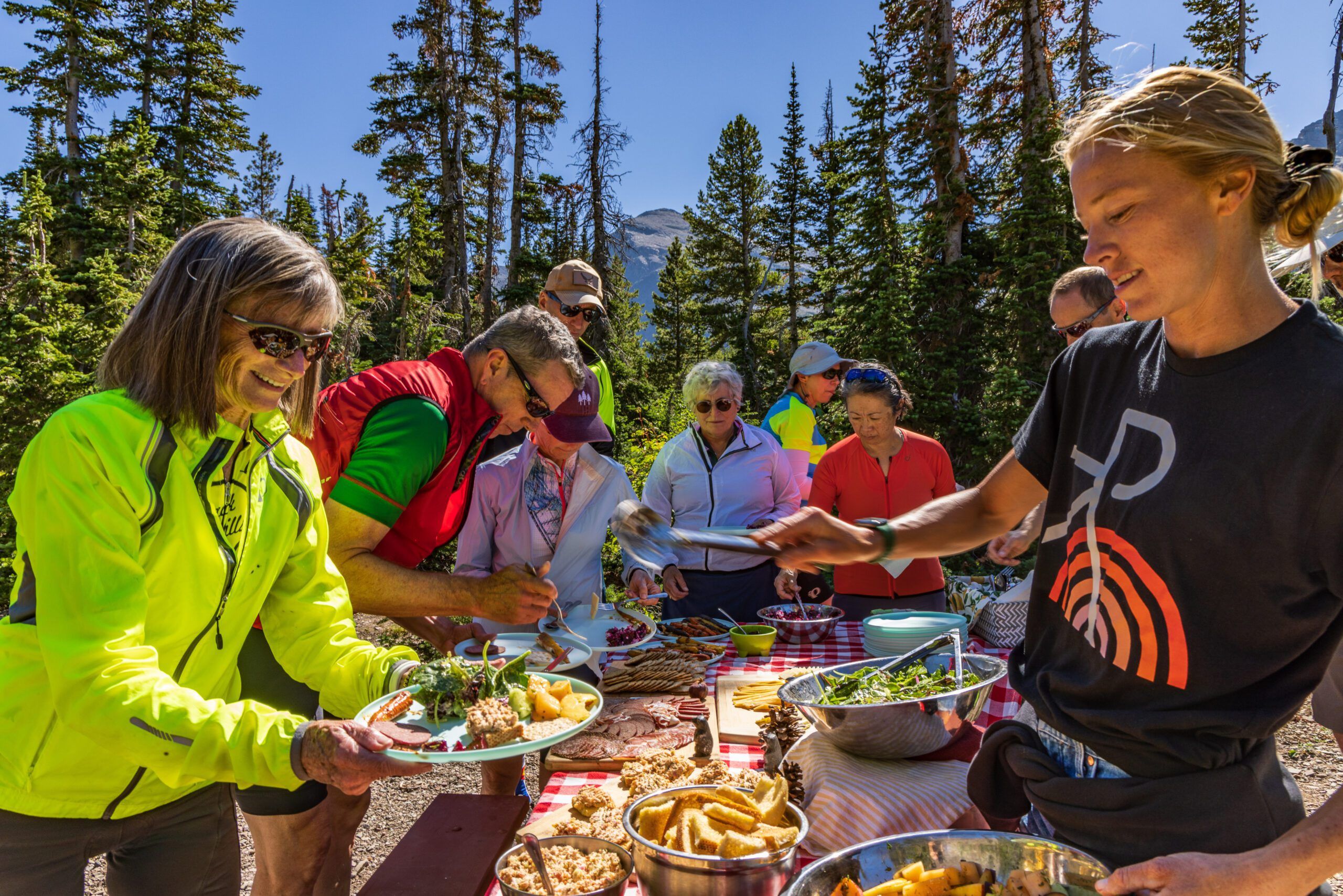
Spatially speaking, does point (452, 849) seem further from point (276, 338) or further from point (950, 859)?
point (276, 338)

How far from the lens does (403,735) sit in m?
1.39

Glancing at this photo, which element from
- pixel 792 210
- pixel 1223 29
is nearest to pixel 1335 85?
pixel 1223 29

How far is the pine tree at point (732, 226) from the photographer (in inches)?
1083

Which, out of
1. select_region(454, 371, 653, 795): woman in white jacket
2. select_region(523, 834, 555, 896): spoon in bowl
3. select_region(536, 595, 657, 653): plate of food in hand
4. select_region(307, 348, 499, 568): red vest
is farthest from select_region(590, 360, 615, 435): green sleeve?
select_region(523, 834, 555, 896): spoon in bowl

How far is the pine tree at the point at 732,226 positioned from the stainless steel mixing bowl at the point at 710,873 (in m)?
26.2

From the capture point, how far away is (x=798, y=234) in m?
26.6

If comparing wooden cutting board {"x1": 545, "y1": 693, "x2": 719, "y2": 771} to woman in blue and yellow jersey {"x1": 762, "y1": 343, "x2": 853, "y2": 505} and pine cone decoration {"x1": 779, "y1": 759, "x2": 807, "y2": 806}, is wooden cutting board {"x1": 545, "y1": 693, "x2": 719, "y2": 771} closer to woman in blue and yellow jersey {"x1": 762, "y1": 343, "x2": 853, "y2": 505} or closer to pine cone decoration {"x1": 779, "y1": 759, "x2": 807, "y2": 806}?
pine cone decoration {"x1": 779, "y1": 759, "x2": 807, "y2": 806}

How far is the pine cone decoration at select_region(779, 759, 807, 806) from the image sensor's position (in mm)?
1749

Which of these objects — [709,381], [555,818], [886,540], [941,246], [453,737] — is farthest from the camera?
[941,246]

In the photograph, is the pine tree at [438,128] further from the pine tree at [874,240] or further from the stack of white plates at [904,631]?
the stack of white plates at [904,631]

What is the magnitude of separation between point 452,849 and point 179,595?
2.69 ft

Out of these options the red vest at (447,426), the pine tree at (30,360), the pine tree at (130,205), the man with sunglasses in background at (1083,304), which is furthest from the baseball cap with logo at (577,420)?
the pine tree at (130,205)

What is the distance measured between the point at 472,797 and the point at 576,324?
3.60 metres

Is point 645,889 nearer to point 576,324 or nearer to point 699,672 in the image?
point 699,672
